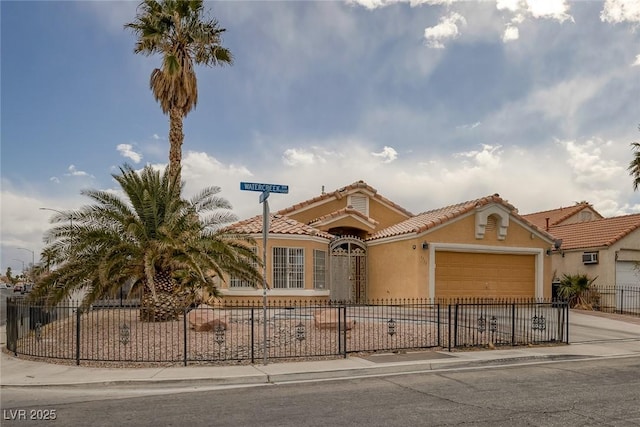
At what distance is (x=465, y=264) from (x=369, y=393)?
1536 cm

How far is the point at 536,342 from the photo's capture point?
14406 millimetres

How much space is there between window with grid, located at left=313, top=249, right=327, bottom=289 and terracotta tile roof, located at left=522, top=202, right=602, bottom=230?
20.2 meters

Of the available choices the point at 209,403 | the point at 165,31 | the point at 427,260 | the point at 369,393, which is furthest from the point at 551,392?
the point at 165,31

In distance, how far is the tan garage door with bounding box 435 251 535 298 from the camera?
22766 millimetres

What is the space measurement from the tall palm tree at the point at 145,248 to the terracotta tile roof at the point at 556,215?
27606mm

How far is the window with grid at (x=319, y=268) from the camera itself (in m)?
22.0

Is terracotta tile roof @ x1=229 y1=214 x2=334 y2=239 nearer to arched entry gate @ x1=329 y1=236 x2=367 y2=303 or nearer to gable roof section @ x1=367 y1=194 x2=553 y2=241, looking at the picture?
arched entry gate @ x1=329 y1=236 x2=367 y2=303

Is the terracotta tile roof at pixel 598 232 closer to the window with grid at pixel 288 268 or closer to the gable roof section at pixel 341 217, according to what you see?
the gable roof section at pixel 341 217

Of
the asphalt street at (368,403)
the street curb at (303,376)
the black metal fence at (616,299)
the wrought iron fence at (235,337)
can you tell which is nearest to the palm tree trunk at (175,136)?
the wrought iron fence at (235,337)

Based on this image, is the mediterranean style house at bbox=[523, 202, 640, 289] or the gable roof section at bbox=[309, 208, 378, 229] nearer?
the gable roof section at bbox=[309, 208, 378, 229]

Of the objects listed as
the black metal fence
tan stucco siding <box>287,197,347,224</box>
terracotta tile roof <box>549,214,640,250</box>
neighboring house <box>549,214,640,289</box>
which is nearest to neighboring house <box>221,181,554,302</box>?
tan stucco siding <box>287,197,347,224</box>

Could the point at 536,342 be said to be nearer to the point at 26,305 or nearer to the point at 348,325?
the point at 348,325

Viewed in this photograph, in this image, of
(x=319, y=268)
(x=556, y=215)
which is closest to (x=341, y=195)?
(x=319, y=268)

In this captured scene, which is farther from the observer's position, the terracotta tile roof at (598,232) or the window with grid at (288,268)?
the terracotta tile roof at (598,232)
